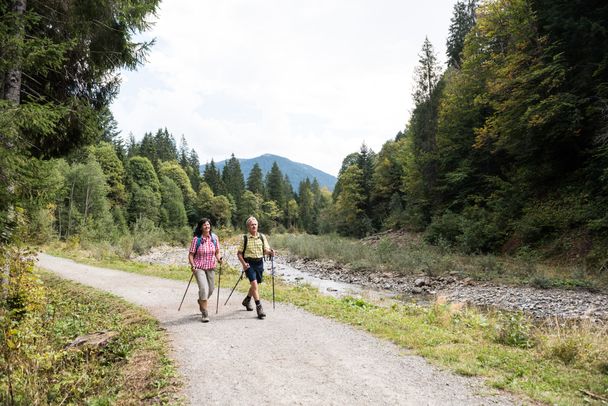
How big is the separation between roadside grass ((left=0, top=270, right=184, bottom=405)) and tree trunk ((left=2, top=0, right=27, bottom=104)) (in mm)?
4009

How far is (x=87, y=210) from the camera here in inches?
1631

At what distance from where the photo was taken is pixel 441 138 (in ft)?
104

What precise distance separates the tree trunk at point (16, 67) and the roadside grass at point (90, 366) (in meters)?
4.01

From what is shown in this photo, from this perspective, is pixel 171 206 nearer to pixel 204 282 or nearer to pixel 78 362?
pixel 204 282

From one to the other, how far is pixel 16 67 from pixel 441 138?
3062 cm

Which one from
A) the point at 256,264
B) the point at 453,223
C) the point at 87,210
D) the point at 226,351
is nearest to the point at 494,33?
the point at 453,223

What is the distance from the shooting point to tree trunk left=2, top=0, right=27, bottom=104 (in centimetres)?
598

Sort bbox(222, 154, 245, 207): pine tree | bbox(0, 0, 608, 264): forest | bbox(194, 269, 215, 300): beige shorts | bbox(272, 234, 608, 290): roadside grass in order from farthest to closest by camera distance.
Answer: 1. bbox(222, 154, 245, 207): pine tree
2. bbox(272, 234, 608, 290): roadside grass
3. bbox(194, 269, 215, 300): beige shorts
4. bbox(0, 0, 608, 264): forest

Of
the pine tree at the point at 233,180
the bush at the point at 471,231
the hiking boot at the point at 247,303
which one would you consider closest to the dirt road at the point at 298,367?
the hiking boot at the point at 247,303

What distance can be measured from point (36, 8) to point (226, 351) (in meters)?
7.68

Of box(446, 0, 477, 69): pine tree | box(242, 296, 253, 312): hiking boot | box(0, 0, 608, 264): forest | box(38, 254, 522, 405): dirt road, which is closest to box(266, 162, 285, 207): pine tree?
box(0, 0, 608, 264): forest

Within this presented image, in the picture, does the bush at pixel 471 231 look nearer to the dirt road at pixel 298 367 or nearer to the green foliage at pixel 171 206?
the dirt road at pixel 298 367

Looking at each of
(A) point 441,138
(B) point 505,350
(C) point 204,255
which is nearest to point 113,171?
(A) point 441,138

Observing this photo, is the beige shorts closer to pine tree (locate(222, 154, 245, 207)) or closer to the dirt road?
the dirt road
